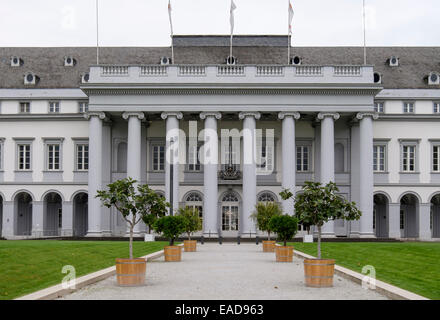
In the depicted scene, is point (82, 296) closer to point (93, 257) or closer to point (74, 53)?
point (93, 257)

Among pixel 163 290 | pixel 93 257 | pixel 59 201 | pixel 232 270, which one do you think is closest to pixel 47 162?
pixel 59 201

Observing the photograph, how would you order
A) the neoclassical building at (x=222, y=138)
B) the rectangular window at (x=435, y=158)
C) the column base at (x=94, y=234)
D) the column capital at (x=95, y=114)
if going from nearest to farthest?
the column base at (x=94, y=234) → the neoclassical building at (x=222, y=138) → the column capital at (x=95, y=114) → the rectangular window at (x=435, y=158)

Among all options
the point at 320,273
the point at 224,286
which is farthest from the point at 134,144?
the point at 320,273

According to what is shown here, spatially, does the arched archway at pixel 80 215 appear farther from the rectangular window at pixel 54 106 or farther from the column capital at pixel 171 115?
the column capital at pixel 171 115

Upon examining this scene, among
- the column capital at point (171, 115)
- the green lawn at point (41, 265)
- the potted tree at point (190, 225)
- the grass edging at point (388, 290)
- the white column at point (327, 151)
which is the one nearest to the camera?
the grass edging at point (388, 290)

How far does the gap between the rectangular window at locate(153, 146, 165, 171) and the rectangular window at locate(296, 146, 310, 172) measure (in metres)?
Result: 11.8

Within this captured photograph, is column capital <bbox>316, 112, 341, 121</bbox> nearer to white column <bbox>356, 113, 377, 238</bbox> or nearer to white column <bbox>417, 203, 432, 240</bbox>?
white column <bbox>356, 113, 377, 238</bbox>

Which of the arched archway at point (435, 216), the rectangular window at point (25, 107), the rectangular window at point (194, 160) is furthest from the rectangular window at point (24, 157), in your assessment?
the arched archway at point (435, 216)

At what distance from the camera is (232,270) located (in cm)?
2294

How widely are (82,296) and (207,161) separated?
34.5m

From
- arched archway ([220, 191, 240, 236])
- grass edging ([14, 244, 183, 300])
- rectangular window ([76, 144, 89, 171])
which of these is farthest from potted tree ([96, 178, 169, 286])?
rectangular window ([76, 144, 89, 171])

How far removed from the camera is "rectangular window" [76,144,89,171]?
2156 inches

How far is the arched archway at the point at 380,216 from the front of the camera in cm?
5534

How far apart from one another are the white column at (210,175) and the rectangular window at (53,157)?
1364cm
